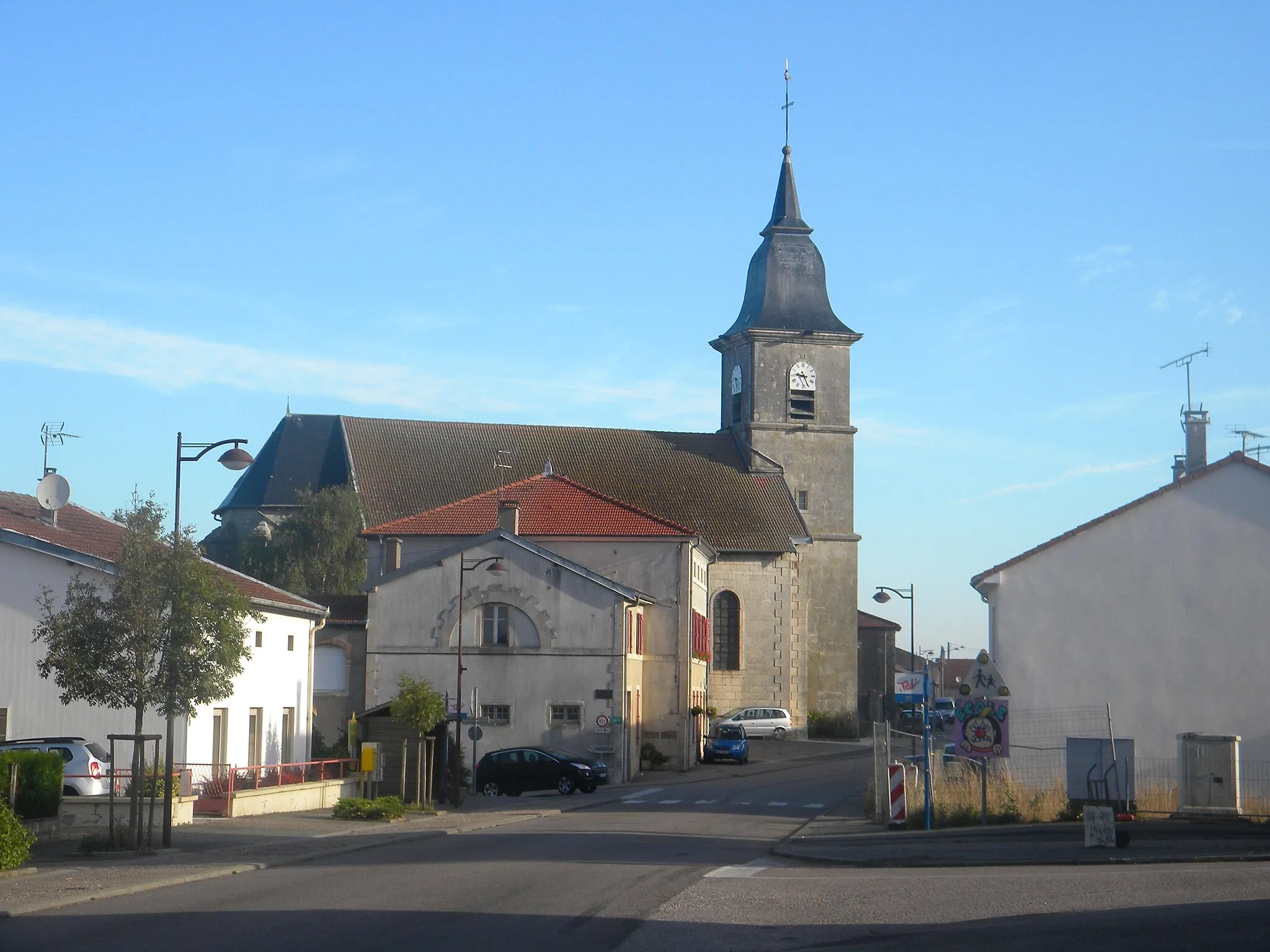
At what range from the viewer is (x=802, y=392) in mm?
67375

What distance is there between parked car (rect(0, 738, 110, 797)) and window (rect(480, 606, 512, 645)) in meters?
15.2

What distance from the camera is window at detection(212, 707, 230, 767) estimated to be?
28234mm

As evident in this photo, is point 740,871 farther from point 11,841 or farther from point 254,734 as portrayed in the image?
point 254,734

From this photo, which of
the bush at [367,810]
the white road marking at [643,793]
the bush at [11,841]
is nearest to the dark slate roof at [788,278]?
the white road marking at [643,793]

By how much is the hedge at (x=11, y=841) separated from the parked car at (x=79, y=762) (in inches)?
265

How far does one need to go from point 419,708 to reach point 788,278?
142 feet

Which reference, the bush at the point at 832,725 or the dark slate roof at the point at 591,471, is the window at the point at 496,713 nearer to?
the dark slate roof at the point at 591,471

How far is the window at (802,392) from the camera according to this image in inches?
2648

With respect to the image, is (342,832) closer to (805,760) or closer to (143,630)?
(143,630)

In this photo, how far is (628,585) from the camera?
144 feet

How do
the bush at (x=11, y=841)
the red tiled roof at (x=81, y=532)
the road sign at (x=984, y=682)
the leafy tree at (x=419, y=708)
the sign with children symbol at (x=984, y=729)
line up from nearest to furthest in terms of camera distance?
the bush at (x=11, y=841) → the sign with children symbol at (x=984, y=729) → the road sign at (x=984, y=682) → the red tiled roof at (x=81, y=532) → the leafy tree at (x=419, y=708)

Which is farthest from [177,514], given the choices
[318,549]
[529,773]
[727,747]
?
[318,549]

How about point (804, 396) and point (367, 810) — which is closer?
point (367, 810)

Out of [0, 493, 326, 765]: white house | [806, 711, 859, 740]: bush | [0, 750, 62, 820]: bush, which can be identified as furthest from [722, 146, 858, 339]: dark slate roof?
[0, 750, 62, 820]: bush
